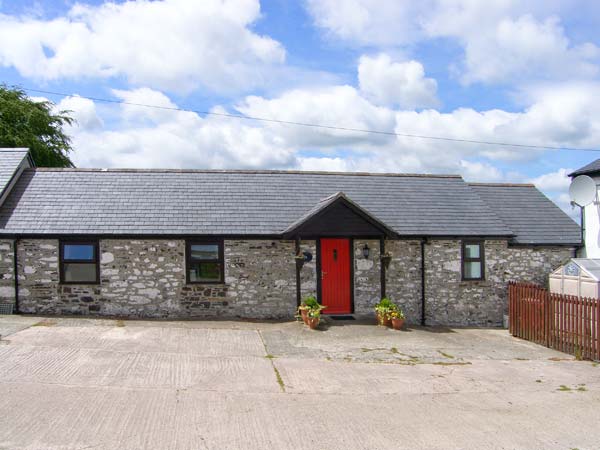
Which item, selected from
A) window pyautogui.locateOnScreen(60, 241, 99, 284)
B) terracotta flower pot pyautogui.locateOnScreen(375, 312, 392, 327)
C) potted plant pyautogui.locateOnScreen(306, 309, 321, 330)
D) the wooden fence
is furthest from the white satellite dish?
window pyautogui.locateOnScreen(60, 241, 99, 284)

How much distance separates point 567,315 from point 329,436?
27.1 feet

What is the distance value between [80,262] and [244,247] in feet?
14.7

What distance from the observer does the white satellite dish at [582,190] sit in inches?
658

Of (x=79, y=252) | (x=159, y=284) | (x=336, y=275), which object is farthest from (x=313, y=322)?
(x=79, y=252)

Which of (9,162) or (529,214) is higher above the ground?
(9,162)

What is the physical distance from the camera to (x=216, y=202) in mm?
16453

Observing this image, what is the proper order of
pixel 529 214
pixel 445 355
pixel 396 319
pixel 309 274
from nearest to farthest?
pixel 445 355
pixel 396 319
pixel 309 274
pixel 529 214

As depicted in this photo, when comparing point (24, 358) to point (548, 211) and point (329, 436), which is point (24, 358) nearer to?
point (329, 436)

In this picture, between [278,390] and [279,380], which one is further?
[279,380]

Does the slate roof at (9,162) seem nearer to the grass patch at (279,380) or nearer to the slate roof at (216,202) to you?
the slate roof at (216,202)

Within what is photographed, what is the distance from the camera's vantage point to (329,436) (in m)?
6.75

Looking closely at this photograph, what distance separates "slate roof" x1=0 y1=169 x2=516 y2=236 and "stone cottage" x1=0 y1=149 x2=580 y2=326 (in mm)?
56

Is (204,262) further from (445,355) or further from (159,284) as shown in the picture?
(445,355)

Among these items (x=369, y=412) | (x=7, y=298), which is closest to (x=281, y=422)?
(x=369, y=412)
